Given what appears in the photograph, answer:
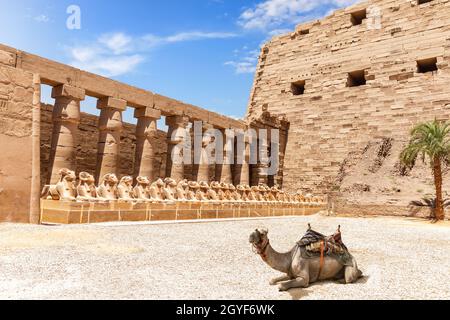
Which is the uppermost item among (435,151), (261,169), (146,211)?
(435,151)

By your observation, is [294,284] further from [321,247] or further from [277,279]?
[321,247]

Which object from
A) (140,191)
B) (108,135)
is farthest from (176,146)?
(140,191)

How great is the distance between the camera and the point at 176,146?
56.6 ft

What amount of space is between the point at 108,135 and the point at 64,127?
1875mm

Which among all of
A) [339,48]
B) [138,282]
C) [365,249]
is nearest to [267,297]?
[138,282]

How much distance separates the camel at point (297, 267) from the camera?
408cm

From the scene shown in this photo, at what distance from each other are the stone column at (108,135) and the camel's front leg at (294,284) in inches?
442

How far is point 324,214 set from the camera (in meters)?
19.1

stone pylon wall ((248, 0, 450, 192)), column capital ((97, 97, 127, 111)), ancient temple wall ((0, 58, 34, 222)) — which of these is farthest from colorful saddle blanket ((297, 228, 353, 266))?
stone pylon wall ((248, 0, 450, 192))

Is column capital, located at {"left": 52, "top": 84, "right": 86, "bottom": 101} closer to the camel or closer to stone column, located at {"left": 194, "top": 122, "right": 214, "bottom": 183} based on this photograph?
stone column, located at {"left": 194, "top": 122, "right": 214, "bottom": 183}

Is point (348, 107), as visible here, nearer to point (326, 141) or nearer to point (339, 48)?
point (326, 141)

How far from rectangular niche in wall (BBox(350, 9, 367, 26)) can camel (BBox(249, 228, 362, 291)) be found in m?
24.1

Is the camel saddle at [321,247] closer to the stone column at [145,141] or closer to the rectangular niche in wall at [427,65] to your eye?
the stone column at [145,141]

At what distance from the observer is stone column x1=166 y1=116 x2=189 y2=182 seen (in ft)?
55.9
